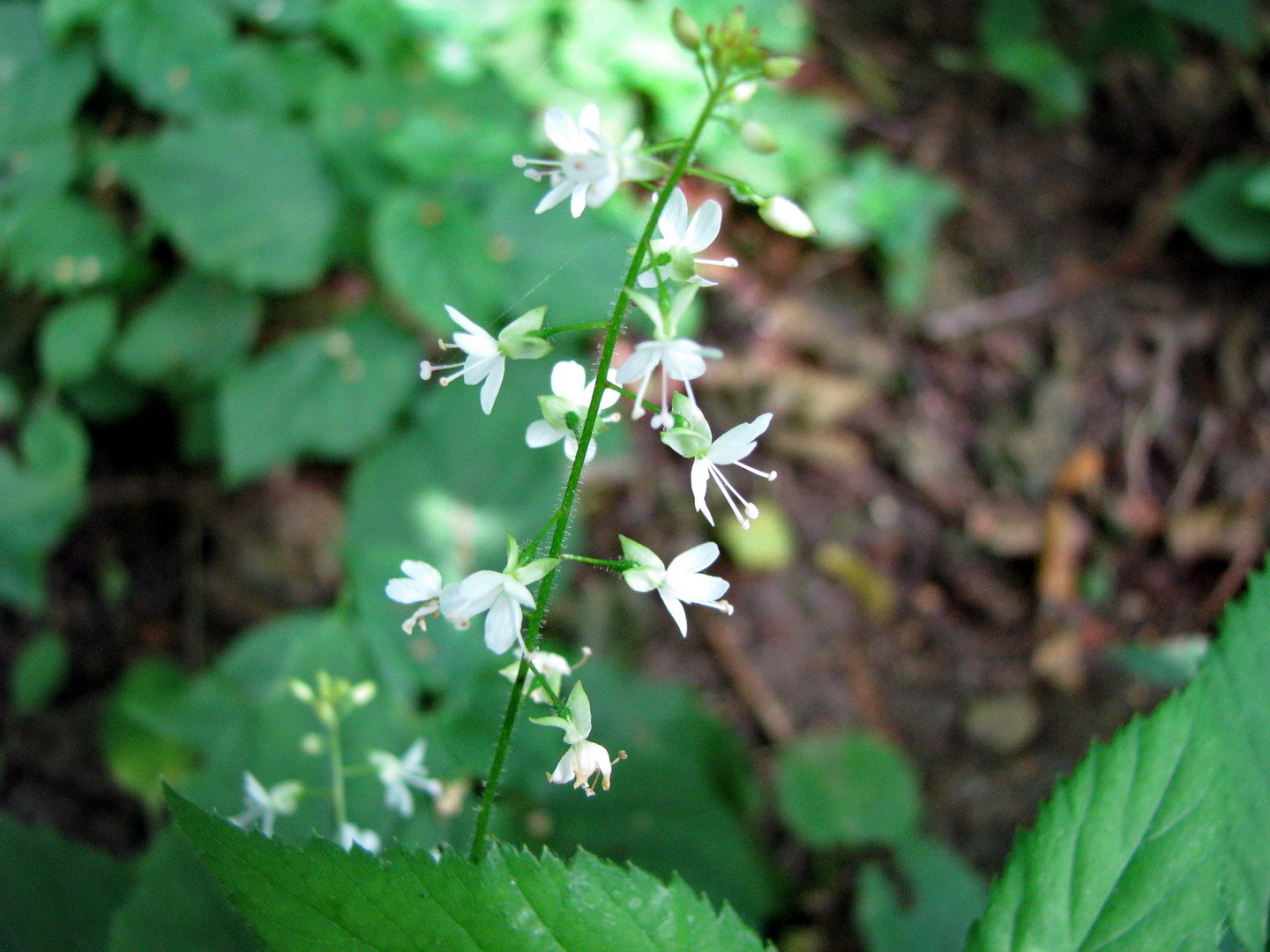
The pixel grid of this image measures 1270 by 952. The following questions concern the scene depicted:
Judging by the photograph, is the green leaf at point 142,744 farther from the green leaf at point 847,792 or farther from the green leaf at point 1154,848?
the green leaf at point 1154,848

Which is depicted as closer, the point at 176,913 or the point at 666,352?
the point at 666,352

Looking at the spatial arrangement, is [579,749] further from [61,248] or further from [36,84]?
[36,84]

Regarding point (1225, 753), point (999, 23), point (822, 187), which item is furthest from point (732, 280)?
point (1225, 753)

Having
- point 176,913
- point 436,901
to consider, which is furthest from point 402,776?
point 436,901

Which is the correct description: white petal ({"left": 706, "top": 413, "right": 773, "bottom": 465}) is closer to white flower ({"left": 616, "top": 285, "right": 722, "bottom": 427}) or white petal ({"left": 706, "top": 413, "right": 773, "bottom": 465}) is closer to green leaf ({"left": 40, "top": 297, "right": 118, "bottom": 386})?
white flower ({"left": 616, "top": 285, "right": 722, "bottom": 427})

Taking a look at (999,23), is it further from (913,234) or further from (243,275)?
(243,275)

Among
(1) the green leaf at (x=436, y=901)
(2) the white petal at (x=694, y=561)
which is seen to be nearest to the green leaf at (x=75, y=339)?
(1) the green leaf at (x=436, y=901)
